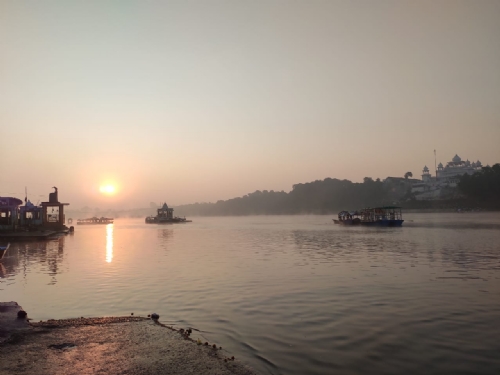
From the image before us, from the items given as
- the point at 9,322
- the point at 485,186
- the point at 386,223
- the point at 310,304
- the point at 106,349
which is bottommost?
the point at 310,304

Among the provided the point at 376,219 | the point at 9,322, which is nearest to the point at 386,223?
the point at 376,219

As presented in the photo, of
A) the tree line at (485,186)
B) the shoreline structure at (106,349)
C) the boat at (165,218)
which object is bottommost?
the shoreline structure at (106,349)

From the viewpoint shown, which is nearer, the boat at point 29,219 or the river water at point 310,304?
the river water at point 310,304

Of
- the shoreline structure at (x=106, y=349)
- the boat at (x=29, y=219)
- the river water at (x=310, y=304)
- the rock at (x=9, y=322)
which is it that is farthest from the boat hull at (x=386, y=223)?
the rock at (x=9, y=322)

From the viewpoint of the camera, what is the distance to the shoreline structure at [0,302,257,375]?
932cm

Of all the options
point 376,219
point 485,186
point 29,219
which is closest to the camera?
point 29,219

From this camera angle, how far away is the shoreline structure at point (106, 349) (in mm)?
9320

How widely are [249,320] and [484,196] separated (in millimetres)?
208037

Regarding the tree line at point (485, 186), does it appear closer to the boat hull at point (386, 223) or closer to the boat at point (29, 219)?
the boat hull at point (386, 223)

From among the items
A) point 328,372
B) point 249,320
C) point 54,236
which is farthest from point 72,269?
point 54,236

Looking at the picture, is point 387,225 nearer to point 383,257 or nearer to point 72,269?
point 383,257

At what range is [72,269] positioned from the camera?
96.6 ft

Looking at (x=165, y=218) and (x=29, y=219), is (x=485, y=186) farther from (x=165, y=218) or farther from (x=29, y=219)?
(x=29, y=219)

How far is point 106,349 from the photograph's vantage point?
34.7ft
